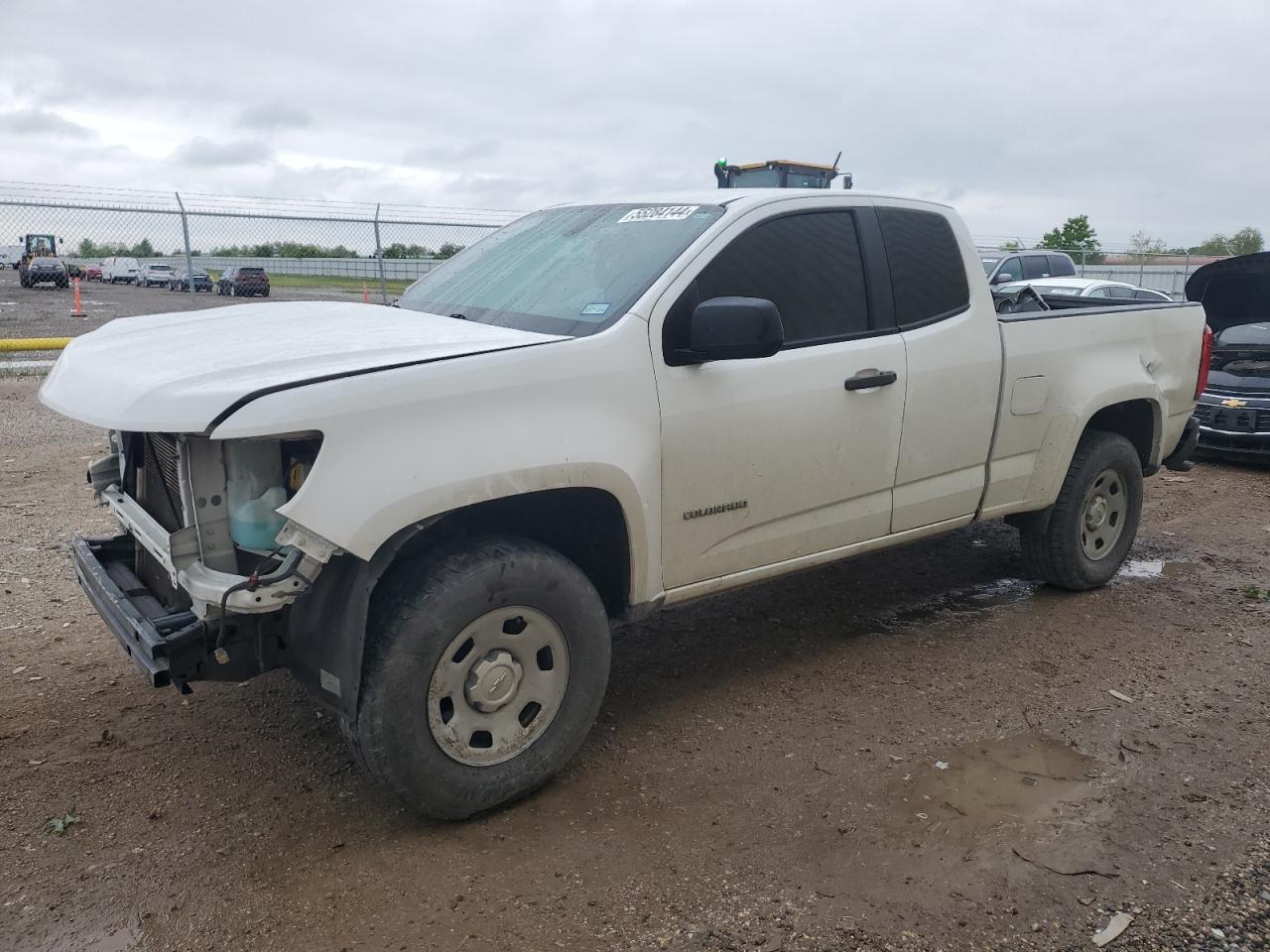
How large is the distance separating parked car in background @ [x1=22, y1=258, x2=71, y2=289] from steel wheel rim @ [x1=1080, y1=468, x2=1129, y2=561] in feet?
85.9

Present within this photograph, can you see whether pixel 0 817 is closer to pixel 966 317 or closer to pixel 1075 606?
pixel 966 317

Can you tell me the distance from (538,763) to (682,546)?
34.8 inches

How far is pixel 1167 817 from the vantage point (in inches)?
129

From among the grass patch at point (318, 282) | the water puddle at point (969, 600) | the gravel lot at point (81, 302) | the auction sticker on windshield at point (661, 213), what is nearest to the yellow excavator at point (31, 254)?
the gravel lot at point (81, 302)

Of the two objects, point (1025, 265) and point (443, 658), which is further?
point (1025, 265)

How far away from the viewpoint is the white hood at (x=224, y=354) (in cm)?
268

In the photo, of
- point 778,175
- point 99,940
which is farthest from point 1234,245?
point 99,940

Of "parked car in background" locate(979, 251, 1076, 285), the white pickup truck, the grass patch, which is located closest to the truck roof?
the white pickup truck

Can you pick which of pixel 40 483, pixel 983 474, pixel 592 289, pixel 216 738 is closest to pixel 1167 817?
pixel 983 474

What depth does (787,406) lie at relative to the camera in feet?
12.2

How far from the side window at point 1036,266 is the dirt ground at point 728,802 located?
543 inches

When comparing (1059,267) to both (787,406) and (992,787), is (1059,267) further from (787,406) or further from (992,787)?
(992,787)

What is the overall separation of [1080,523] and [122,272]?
38982mm

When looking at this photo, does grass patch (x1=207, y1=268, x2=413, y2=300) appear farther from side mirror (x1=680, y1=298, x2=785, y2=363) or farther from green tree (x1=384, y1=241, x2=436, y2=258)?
side mirror (x1=680, y1=298, x2=785, y2=363)
